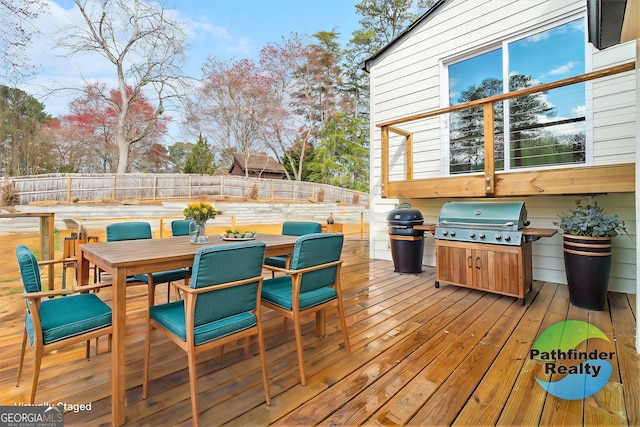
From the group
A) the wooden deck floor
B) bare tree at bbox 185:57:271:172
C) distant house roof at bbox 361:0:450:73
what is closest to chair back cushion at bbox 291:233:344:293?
the wooden deck floor

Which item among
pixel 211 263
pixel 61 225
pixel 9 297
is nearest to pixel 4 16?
pixel 61 225

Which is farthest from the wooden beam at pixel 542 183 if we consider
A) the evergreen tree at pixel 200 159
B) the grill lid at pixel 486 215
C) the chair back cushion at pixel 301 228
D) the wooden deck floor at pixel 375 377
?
the evergreen tree at pixel 200 159

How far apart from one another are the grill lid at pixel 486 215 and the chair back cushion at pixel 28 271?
383 cm

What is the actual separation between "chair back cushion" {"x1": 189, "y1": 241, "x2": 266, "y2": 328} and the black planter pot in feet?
10.6

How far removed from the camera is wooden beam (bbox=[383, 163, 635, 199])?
2.80 m

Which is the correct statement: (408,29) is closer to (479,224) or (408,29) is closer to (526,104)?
(526,104)

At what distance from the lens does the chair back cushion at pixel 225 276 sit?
4.60 ft

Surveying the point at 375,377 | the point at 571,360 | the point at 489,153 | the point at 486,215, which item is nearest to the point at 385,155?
the point at 489,153

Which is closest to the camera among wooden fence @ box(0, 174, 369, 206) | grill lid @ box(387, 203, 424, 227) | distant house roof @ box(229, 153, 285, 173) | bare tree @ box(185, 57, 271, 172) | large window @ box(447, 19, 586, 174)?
large window @ box(447, 19, 586, 174)

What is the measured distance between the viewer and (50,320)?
1.49 metres

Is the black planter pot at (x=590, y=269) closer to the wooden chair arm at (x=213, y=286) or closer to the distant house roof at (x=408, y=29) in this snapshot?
the wooden chair arm at (x=213, y=286)

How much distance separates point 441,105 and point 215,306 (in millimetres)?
4745

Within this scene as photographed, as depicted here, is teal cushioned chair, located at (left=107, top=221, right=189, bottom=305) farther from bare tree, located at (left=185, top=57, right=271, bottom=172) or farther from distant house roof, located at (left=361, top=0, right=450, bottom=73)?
bare tree, located at (left=185, top=57, right=271, bottom=172)

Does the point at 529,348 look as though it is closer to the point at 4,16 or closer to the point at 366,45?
the point at 4,16
